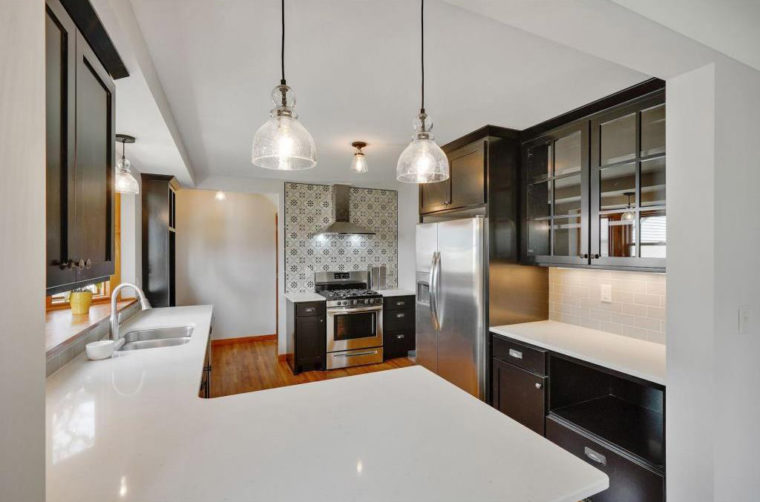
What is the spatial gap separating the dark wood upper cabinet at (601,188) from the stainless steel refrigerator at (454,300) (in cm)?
41

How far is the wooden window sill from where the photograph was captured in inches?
72.1

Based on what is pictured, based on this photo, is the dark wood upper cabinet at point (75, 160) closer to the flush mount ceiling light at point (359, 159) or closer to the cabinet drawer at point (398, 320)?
the flush mount ceiling light at point (359, 159)

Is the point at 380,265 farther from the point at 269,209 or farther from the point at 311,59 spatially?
the point at 311,59

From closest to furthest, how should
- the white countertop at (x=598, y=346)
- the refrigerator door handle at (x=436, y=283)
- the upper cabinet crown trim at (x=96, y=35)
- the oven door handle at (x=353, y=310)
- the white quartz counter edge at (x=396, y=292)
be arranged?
the upper cabinet crown trim at (x=96, y=35) < the white countertop at (x=598, y=346) < the refrigerator door handle at (x=436, y=283) < the oven door handle at (x=353, y=310) < the white quartz counter edge at (x=396, y=292)

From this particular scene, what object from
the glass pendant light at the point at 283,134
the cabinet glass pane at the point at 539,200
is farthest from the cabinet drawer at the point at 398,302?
the glass pendant light at the point at 283,134

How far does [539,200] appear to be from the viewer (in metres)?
2.66

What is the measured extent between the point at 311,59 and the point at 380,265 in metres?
3.77

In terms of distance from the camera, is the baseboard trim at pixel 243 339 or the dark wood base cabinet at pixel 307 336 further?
the baseboard trim at pixel 243 339

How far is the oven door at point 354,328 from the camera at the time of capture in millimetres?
4383

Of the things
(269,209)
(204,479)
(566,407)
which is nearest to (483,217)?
(566,407)

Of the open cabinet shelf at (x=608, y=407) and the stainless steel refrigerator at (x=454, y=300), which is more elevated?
the stainless steel refrigerator at (x=454, y=300)

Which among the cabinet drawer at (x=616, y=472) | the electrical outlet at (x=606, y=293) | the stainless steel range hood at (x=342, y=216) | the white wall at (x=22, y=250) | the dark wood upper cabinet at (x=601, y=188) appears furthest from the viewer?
the stainless steel range hood at (x=342, y=216)

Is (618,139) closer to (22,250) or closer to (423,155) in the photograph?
(423,155)

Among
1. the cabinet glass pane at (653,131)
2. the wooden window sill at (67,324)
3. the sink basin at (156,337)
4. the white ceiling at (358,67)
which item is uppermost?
the white ceiling at (358,67)
